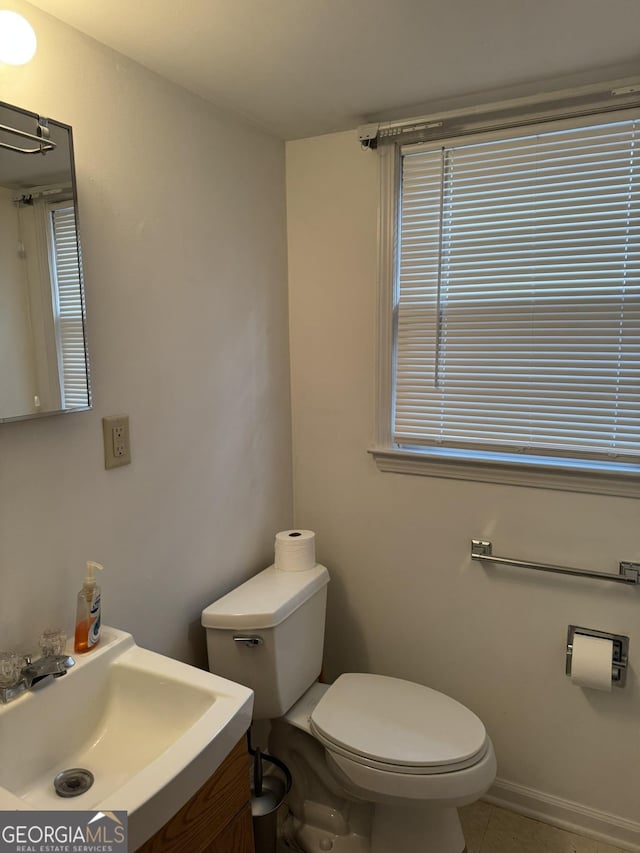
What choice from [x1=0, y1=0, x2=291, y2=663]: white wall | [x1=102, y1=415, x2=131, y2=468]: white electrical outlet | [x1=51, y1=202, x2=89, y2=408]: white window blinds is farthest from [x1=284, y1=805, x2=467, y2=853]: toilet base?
[x1=51, y1=202, x2=89, y2=408]: white window blinds

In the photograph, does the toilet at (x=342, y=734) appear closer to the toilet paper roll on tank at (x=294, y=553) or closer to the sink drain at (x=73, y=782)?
the toilet paper roll on tank at (x=294, y=553)

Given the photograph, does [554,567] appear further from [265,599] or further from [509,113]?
[509,113]

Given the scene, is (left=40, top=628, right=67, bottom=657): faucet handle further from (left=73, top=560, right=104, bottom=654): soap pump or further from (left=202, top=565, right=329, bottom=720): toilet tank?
(left=202, top=565, right=329, bottom=720): toilet tank

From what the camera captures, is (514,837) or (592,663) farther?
(514,837)

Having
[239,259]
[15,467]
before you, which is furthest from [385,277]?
[15,467]

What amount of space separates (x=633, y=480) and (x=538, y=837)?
1198mm

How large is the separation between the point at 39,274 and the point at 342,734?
4.52ft

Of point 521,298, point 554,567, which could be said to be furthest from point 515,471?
point 521,298

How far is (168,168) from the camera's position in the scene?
154 centimetres

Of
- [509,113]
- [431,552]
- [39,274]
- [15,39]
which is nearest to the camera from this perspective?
[15,39]

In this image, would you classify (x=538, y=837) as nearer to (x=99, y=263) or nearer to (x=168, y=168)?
(x=99, y=263)

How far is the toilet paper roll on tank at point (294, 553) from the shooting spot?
6.23 ft

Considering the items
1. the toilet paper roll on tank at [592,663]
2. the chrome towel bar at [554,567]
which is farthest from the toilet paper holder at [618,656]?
the chrome towel bar at [554,567]

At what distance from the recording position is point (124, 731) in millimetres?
1294
